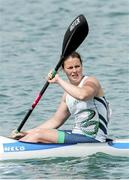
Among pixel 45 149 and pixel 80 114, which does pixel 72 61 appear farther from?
pixel 45 149

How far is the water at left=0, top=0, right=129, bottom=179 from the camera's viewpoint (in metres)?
11.1

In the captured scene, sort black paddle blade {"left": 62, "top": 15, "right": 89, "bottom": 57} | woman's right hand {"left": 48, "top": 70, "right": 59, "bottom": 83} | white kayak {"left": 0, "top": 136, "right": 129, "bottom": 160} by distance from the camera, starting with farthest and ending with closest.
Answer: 1. black paddle blade {"left": 62, "top": 15, "right": 89, "bottom": 57}
2. white kayak {"left": 0, "top": 136, "right": 129, "bottom": 160}
3. woman's right hand {"left": 48, "top": 70, "right": 59, "bottom": 83}

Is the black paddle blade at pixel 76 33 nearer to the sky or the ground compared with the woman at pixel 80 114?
nearer to the sky

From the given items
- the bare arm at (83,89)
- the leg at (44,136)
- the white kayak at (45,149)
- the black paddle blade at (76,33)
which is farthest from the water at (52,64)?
the black paddle blade at (76,33)

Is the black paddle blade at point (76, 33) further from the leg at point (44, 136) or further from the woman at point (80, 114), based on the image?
the leg at point (44, 136)

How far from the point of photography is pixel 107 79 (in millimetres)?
16078

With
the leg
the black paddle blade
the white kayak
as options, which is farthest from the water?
the black paddle blade

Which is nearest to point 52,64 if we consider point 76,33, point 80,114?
point 76,33

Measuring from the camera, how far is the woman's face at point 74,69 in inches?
445

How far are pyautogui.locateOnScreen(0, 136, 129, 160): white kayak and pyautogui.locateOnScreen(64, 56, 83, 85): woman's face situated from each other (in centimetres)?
70

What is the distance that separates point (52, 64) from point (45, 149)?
590cm

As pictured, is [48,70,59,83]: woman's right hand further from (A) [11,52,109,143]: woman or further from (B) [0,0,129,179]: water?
(B) [0,0,129,179]: water

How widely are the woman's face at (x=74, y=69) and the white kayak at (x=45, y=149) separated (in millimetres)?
699

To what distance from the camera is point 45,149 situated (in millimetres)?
11352
